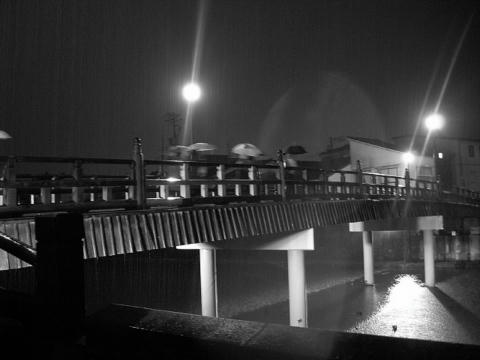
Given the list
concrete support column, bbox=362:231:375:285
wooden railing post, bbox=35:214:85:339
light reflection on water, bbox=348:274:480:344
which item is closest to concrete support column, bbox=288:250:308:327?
light reflection on water, bbox=348:274:480:344

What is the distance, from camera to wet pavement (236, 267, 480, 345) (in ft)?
54.6

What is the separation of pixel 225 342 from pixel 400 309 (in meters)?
20.0

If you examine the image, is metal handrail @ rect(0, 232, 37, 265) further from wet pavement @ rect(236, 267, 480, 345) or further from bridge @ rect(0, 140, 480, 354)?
wet pavement @ rect(236, 267, 480, 345)

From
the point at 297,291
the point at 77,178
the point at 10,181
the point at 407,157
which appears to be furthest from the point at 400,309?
the point at 407,157

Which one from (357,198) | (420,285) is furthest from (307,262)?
(357,198)

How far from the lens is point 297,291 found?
1262 centimetres

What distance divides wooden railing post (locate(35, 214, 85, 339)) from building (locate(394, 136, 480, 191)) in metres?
42.9

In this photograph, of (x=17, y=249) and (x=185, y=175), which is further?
(x=185, y=175)

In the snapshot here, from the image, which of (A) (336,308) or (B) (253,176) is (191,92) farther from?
(A) (336,308)

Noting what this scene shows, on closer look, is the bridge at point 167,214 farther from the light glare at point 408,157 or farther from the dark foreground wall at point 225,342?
the light glare at point 408,157

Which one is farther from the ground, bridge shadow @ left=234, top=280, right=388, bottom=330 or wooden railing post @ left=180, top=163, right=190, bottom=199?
wooden railing post @ left=180, top=163, right=190, bottom=199

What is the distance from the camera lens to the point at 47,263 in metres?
2.95

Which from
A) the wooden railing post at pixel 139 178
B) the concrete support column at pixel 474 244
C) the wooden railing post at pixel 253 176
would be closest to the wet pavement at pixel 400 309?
the concrete support column at pixel 474 244

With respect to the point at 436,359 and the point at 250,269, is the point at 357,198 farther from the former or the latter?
the point at 250,269
